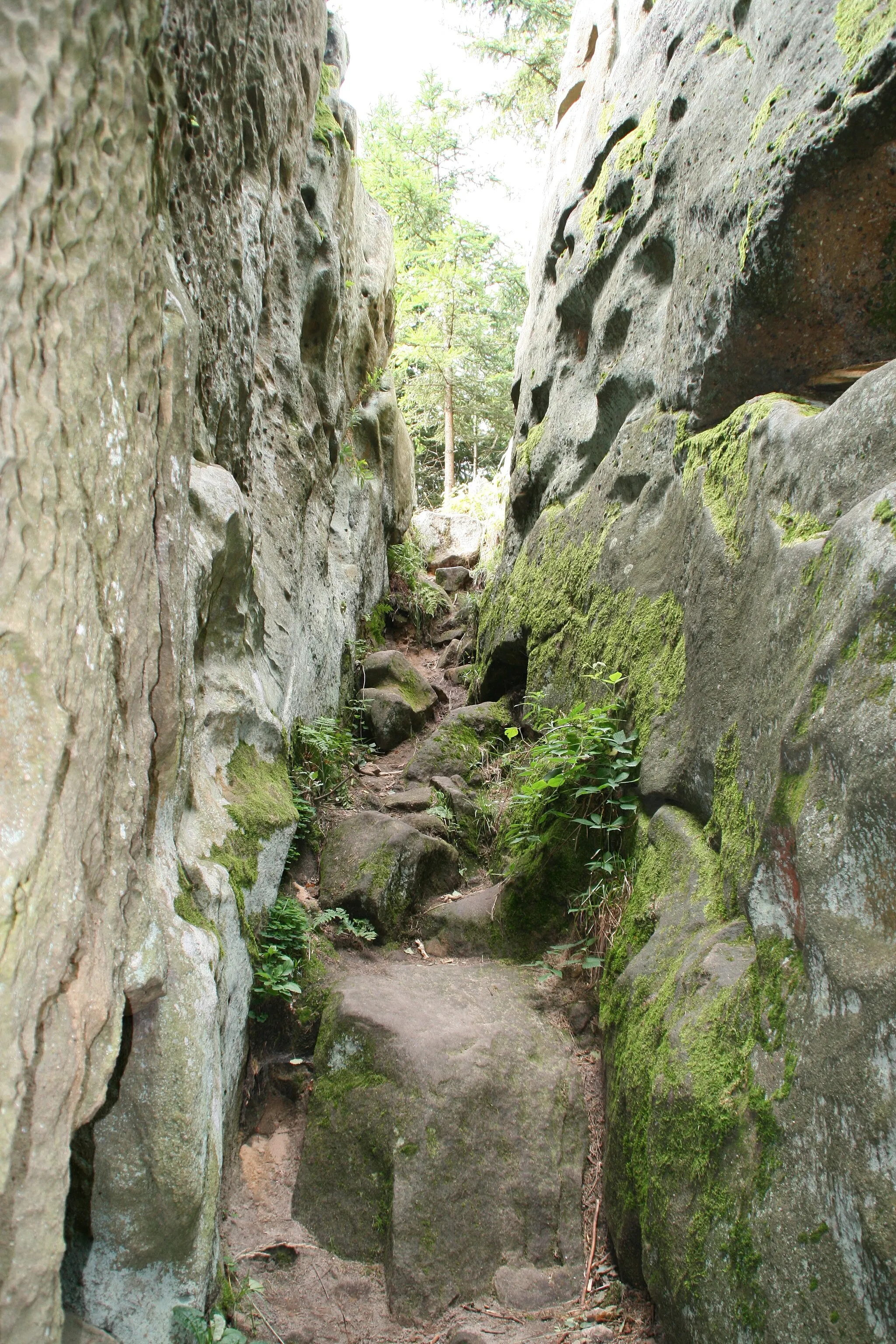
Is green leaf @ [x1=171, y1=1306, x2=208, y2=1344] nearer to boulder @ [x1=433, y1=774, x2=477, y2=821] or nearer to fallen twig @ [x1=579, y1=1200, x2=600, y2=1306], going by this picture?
fallen twig @ [x1=579, y1=1200, x2=600, y2=1306]

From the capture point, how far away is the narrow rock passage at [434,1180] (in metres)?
2.95

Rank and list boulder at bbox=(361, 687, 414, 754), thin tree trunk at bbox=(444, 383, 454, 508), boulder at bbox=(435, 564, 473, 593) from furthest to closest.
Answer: thin tree trunk at bbox=(444, 383, 454, 508)
boulder at bbox=(435, 564, 473, 593)
boulder at bbox=(361, 687, 414, 754)

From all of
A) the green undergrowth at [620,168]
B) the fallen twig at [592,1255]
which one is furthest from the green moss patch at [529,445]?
the fallen twig at [592,1255]

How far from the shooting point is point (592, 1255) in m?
3.15

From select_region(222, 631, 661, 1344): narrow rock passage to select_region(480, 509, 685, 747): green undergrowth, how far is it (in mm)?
1816

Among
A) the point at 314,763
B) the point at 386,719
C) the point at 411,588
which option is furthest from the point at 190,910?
the point at 411,588

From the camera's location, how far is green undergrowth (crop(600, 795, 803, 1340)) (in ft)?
7.68

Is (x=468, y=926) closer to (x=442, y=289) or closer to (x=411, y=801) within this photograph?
(x=411, y=801)

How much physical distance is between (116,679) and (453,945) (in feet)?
11.0

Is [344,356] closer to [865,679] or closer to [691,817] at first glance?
[691,817]

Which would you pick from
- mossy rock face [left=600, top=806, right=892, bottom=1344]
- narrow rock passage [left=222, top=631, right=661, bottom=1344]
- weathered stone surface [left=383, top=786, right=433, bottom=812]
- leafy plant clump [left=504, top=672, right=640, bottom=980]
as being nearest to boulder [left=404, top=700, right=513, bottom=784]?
weathered stone surface [left=383, top=786, right=433, bottom=812]

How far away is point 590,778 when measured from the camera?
181 inches

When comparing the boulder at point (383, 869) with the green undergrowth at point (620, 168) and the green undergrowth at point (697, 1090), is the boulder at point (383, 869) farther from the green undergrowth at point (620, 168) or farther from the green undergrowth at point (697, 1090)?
the green undergrowth at point (620, 168)

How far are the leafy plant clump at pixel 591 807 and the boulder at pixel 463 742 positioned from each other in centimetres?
152
